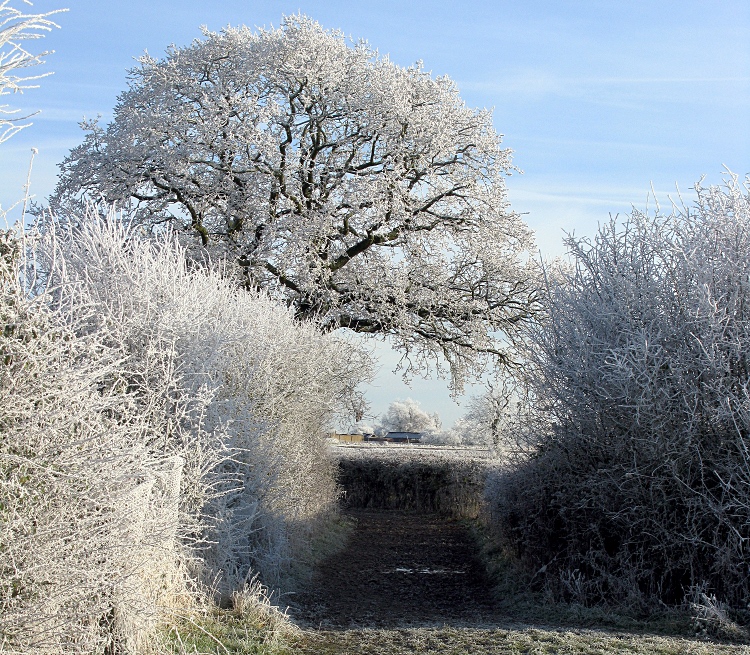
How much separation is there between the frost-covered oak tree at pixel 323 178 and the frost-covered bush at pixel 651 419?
889 centimetres

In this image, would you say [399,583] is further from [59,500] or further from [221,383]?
[59,500]

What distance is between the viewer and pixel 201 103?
1778 centimetres

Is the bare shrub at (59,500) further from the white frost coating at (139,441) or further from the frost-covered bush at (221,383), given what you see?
the frost-covered bush at (221,383)

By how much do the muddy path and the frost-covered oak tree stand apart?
16.7 feet

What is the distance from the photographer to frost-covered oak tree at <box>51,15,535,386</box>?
57.3 ft

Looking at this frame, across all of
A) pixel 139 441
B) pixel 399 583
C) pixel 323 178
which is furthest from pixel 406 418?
pixel 139 441

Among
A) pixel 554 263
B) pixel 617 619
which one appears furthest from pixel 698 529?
pixel 554 263

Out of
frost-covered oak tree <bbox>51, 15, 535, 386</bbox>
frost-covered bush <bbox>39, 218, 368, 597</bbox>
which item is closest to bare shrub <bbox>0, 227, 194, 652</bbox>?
frost-covered bush <bbox>39, 218, 368, 597</bbox>

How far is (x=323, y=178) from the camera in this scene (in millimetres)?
18125

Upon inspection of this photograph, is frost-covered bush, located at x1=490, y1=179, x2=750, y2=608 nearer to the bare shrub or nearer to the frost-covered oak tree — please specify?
the bare shrub

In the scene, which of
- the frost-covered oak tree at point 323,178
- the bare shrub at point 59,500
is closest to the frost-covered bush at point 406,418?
the frost-covered oak tree at point 323,178

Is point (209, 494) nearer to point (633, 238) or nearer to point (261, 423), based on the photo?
point (261, 423)

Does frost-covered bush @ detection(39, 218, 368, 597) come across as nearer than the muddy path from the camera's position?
Yes

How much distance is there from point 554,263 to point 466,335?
9.26ft
